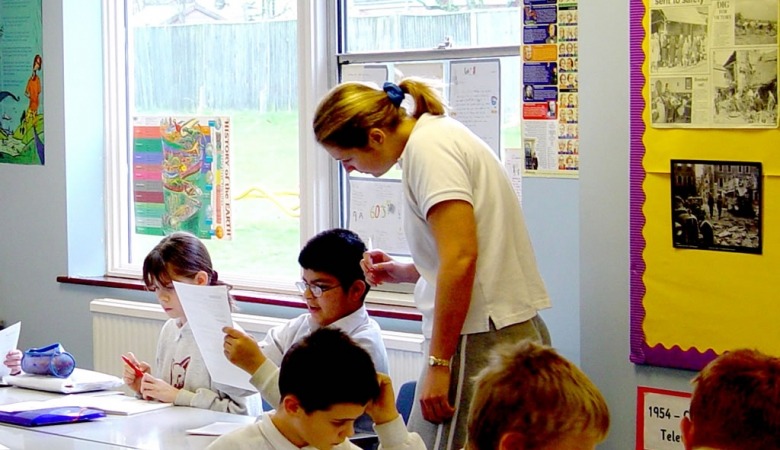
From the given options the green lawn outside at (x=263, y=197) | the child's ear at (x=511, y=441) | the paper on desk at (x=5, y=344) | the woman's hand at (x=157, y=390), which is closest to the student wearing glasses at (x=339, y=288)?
the woman's hand at (x=157, y=390)

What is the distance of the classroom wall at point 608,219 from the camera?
2.80 meters

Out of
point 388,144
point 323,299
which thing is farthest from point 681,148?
point 323,299

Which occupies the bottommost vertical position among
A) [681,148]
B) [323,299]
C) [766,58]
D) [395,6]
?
[323,299]

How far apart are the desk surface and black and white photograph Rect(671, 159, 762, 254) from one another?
1147 mm

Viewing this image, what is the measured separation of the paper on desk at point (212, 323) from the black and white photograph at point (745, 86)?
1.22 meters

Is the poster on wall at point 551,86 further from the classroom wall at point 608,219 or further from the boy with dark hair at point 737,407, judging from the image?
the boy with dark hair at point 737,407

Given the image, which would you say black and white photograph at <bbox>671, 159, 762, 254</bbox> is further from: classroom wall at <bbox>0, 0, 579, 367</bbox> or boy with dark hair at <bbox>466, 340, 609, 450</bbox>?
classroom wall at <bbox>0, 0, 579, 367</bbox>

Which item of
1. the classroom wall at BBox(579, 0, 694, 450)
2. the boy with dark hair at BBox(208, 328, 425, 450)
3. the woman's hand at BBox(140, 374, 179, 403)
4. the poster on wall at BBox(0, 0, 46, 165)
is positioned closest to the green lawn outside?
the poster on wall at BBox(0, 0, 46, 165)

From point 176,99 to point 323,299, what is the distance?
5.75 feet

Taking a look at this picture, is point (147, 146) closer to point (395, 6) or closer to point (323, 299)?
point (395, 6)

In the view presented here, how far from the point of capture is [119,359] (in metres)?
4.46

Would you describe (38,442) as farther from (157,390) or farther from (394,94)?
(394,94)

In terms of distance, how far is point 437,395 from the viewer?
2.44m

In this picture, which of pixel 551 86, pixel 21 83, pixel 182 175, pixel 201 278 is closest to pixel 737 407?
pixel 551 86
